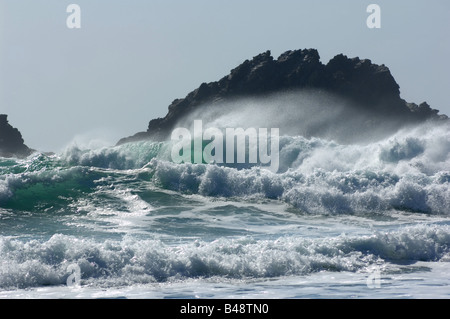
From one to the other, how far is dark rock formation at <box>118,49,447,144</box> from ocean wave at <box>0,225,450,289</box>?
176ft

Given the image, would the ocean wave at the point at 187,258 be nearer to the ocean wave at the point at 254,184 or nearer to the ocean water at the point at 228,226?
the ocean water at the point at 228,226

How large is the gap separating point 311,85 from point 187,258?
188 feet

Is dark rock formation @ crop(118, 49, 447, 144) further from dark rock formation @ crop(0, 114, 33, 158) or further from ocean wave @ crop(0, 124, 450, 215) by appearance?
ocean wave @ crop(0, 124, 450, 215)

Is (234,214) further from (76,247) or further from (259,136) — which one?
(259,136)

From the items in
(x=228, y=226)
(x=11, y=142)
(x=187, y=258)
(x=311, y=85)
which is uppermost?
(x=311, y=85)

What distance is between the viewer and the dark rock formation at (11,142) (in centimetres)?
6481

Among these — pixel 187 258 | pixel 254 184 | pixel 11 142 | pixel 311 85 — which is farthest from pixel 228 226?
pixel 11 142

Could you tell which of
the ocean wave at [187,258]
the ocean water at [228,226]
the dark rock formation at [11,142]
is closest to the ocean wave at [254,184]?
the ocean water at [228,226]

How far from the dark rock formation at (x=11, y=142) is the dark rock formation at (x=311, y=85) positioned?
1146 cm

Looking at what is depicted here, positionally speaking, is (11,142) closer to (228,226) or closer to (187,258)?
(228,226)

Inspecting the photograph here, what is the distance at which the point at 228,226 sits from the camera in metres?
18.0

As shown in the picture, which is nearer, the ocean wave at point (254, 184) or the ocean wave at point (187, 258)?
the ocean wave at point (187, 258)

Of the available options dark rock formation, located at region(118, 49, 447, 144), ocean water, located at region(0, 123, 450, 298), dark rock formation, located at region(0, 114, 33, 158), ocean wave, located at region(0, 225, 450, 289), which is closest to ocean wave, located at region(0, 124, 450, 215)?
ocean water, located at region(0, 123, 450, 298)
